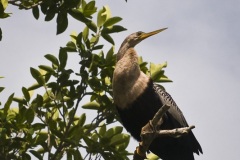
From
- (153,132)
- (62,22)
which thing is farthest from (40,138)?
(153,132)

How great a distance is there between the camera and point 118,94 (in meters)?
6.06

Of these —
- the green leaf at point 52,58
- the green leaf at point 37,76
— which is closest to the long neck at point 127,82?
the green leaf at point 52,58

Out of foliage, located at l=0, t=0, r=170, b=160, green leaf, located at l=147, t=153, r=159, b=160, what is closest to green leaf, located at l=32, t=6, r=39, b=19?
foliage, located at l=0, t=0, r=170, b=160

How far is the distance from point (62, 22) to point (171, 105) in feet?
7.08

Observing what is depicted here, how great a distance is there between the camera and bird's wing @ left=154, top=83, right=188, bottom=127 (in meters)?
6.41

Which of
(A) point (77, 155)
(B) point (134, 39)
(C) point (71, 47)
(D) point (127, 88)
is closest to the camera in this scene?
(A) point (77, 155)

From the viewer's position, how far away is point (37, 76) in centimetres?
578

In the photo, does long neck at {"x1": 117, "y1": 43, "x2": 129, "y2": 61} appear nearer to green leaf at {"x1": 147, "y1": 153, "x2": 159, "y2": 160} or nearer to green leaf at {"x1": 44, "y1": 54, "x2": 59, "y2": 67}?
green leaf at {"x1": 44, "y1": 54, "x2": 59, "y2": 67}

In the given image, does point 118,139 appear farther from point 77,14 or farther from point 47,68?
point 77,14

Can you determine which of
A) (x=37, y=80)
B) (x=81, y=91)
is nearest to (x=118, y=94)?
(x=81, y=91)

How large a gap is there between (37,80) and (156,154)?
1846 mm

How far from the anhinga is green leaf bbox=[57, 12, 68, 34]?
4.02ft

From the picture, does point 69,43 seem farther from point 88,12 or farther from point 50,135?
point 50,135

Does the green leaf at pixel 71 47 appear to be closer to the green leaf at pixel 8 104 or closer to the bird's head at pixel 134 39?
the green leaf at pixel 8 104
